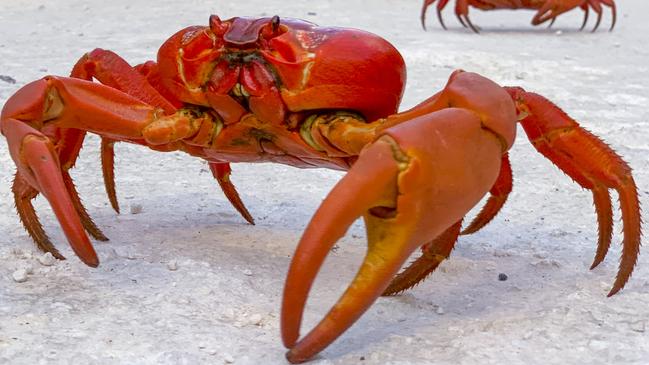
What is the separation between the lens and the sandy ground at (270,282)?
2.32 meters

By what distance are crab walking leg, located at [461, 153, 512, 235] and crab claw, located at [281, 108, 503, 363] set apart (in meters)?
0.97

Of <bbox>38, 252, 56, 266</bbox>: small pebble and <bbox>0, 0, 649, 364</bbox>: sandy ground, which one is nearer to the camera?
<bbox>0, 0, 649, 364</bbox>: sandy ground

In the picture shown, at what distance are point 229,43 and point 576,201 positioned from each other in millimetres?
2085

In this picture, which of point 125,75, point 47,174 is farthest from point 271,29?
point 47,174

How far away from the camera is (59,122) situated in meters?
2.84

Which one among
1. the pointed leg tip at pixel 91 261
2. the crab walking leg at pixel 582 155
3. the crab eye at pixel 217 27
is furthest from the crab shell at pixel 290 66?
the pointed leg tip at pixel 91 261

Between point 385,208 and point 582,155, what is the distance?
3.16 ft

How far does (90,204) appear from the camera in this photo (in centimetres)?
391

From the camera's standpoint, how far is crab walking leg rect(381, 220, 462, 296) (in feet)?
9.21

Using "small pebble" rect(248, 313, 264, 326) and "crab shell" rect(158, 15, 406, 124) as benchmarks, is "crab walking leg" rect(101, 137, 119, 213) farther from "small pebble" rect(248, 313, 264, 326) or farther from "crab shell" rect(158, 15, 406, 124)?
"small pebble" rect(248, 313, 264, 326)

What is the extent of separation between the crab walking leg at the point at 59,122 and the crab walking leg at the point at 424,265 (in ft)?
2.79

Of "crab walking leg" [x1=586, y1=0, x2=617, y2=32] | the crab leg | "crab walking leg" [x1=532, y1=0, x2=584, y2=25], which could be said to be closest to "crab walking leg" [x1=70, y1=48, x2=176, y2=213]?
the crab leg

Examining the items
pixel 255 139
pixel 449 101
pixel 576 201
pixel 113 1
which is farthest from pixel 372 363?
pixel 113 1

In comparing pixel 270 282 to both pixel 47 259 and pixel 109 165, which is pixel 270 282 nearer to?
pixel 47 259
